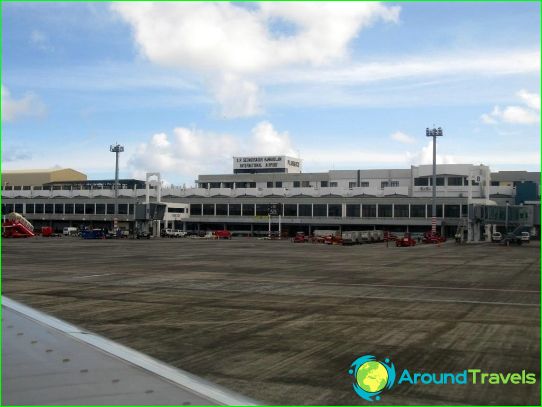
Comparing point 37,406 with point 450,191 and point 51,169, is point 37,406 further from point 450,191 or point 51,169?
point 51,169

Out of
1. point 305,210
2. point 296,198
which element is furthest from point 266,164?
point 305,210

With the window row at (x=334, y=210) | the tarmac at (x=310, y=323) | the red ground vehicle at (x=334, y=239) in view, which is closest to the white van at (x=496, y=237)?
the window row at (x=334, y=210)

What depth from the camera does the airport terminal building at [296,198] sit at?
11362cm

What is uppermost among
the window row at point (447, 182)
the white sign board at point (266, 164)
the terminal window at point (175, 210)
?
the white sign board at point (266, 164)

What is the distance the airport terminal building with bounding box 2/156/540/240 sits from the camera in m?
114

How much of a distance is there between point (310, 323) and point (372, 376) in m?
4.82

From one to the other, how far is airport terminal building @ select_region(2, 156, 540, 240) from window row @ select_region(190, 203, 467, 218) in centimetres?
21

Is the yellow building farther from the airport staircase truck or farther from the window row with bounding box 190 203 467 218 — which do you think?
the airport staircase truck

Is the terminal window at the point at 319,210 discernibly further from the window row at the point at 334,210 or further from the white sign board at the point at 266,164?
the white sign board at the point at 266,164

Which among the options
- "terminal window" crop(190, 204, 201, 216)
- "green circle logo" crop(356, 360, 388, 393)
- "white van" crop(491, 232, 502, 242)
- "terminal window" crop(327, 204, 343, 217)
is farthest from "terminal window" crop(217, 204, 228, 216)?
"green circle logo" crop(356, 360, 388, 393)

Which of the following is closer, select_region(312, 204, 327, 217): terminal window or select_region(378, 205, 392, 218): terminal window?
select_region(378, 205, 392, 218): terminal window

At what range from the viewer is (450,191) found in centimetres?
11625

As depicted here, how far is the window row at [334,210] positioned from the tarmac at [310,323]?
3141 inches

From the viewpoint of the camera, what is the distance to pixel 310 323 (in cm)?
1497
